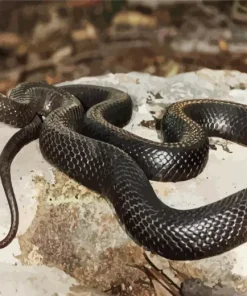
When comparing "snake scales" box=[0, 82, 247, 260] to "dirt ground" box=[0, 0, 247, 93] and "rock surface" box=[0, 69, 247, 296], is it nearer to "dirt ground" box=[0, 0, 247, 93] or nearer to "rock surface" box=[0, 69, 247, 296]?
"rock surface" box=[0, 69, 247, 296]

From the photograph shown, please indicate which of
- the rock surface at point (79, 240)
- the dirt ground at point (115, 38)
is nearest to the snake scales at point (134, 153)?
the rock surface at point (79, 240)

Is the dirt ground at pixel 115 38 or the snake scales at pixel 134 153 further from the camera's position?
the dirt ground at pixel 115 38

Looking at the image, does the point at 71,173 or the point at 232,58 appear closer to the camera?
the point at 71,173

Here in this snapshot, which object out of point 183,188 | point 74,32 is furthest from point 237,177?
point 74,32

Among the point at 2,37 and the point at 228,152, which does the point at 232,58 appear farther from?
the point at 228,152

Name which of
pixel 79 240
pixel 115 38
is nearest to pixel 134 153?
pixel 79 240

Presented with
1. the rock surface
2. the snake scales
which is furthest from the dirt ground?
the rock surface

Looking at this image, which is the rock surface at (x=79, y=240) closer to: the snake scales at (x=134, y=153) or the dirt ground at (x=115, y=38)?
the snake scales at (x=134, y=153)
